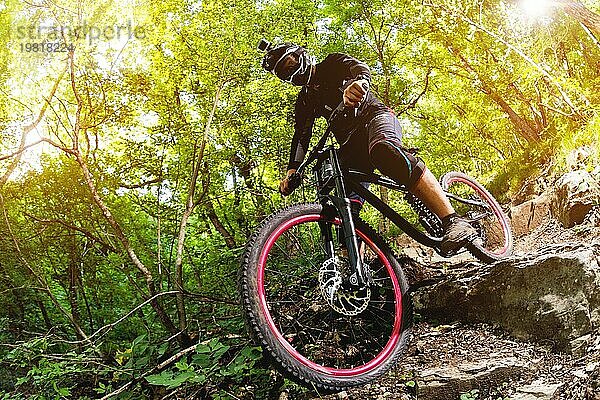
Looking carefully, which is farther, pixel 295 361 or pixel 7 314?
pixel 7 314

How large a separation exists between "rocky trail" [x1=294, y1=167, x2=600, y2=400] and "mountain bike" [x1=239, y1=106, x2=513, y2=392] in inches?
6.1

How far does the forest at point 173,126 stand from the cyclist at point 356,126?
118 cm

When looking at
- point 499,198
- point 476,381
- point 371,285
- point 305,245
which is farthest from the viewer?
point 499,198

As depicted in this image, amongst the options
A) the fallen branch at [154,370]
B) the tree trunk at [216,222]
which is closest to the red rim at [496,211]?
the fallen branch at [154,370]

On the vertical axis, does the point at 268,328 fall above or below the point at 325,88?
below

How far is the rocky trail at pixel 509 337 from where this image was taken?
174 cm

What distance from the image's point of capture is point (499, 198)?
5.39 metres

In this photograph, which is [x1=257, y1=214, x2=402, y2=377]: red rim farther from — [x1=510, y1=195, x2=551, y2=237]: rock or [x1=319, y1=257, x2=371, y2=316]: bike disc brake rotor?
[x1=510, y1=195, x2=551, y2=237]: rock

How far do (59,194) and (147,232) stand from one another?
96 cm

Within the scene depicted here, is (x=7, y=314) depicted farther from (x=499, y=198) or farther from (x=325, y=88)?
(x=499, y=198)

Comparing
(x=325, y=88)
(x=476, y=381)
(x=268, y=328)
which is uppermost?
(x=325, y=88)

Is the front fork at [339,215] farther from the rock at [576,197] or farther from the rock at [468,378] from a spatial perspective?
the rock at [576,197]

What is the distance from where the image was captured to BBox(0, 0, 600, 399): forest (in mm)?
3645

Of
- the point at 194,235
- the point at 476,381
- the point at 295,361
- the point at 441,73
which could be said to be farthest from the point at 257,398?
the point at 441,73
